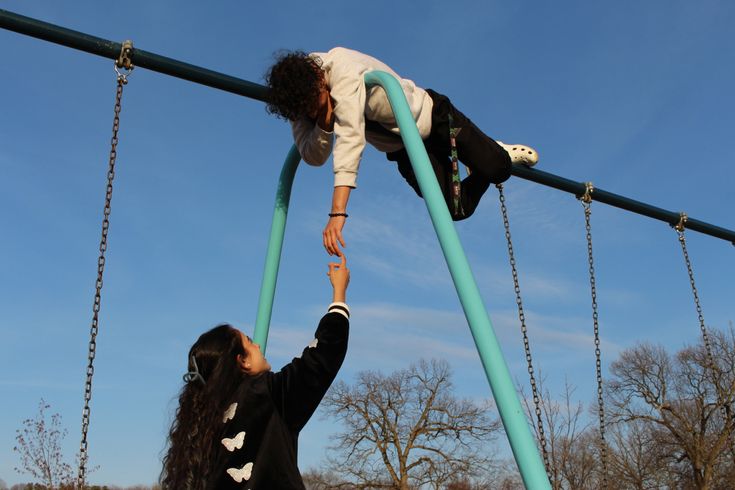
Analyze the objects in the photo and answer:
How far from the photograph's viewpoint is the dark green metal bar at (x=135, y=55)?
127 inches

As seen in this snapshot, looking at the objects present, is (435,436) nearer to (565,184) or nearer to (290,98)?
(565,184)

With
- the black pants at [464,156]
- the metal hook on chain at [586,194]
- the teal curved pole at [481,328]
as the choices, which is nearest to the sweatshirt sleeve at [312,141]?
the black pants at [464,156]

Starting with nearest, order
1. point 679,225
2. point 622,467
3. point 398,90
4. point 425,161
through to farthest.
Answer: point 425,161, point 398,90, point 679,225, point 622,467

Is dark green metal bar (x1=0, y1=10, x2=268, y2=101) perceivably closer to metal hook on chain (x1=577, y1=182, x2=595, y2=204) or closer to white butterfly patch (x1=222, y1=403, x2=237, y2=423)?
white butterfly patch (x1=222, y1=403, x2=237, y2=423)

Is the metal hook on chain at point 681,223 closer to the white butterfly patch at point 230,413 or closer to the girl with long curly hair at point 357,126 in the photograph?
the girl with long curly hair at point 357,126

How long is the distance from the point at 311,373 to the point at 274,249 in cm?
151

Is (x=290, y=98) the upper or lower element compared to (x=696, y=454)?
lower

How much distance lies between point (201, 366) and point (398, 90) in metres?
1.44

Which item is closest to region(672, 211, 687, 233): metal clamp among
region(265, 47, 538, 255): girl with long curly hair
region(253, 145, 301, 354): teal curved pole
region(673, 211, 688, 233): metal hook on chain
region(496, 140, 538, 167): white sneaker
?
region(673, 211, 688, 233): metal hook on chain

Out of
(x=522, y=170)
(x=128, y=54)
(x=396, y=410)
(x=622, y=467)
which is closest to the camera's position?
(x=128, y=54)

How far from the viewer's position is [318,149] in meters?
3.42

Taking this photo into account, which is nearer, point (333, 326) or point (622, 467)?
point (333, 326)

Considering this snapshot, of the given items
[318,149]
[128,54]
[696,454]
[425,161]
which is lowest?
[425,161]

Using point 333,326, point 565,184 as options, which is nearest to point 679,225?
point 565,184
